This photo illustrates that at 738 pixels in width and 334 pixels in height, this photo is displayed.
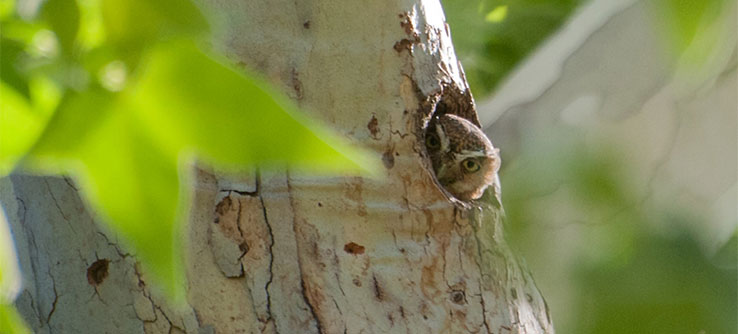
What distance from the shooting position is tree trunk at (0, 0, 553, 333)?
54cm

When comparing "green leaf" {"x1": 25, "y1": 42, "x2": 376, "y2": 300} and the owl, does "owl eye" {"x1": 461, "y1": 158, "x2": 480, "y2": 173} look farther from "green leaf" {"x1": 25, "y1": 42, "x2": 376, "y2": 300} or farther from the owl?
"green leaf" {"x1": 25, "y1": 42, "x2": 376, "y2": 300}

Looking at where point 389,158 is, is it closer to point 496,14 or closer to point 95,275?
point 95,275

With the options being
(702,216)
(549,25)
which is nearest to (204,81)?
(549,25)

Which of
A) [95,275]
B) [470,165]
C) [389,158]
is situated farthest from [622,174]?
[95,275]

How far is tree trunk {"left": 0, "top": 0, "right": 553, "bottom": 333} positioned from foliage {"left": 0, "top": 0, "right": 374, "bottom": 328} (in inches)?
11.7

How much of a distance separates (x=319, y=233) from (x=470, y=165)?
232 mm

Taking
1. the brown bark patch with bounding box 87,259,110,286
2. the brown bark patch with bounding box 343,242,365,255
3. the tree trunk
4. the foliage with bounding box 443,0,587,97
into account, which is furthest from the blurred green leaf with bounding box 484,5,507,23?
the brown bark patch with bounding box 87,259,110,286

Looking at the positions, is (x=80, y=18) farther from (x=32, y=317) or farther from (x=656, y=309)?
(x=656, y=309)

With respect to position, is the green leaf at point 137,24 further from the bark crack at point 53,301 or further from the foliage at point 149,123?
the bark crack at point 53,301

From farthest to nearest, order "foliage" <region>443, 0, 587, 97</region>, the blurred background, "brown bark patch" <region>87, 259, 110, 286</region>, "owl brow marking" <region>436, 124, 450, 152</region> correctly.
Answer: the blurred background, "foliage" <region>443, 0, 587, 97</region>, "owl brow marking" <region>436, 124, 450, 152</region>, "brown bark patch" <region>87, 259, 110, 286</region>

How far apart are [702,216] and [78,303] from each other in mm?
1233

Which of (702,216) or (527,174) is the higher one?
(702,216)

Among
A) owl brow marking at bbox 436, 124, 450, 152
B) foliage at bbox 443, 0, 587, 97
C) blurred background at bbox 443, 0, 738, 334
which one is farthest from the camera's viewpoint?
blurred background at bbox 443, 0, 738, 334

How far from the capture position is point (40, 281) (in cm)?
56
